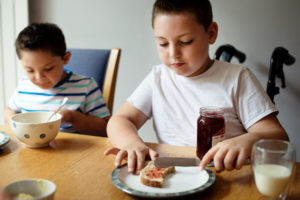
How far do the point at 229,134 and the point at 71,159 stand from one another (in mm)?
550

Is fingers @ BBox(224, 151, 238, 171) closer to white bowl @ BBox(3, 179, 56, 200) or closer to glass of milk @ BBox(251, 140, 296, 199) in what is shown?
glass of milk @ BBox(251, 140, 296, 199)

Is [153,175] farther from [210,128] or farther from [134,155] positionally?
[210,128]

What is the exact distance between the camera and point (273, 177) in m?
0.59

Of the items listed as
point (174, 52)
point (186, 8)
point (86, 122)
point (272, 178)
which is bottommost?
point (86, 122)

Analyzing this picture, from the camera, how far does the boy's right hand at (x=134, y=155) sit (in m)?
0.77

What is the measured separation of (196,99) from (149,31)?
1237 mm

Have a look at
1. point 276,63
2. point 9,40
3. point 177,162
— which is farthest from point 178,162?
point 9,40

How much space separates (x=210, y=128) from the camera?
85cm

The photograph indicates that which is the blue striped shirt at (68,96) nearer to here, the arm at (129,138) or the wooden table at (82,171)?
the arm at (129,138)

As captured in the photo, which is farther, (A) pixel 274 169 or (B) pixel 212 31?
(B) pixel 212 31

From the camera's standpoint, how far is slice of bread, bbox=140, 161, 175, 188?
68 cm

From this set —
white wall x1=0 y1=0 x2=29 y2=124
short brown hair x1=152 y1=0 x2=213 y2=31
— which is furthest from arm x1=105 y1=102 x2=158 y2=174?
white wall x1=0 y1=0 x2=29 y2=124

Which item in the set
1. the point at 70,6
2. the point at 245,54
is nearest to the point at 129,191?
the point at 245,54

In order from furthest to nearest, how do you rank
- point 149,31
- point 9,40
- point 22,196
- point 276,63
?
point 9,40
point 149,31
point 276,63
point 22,196
